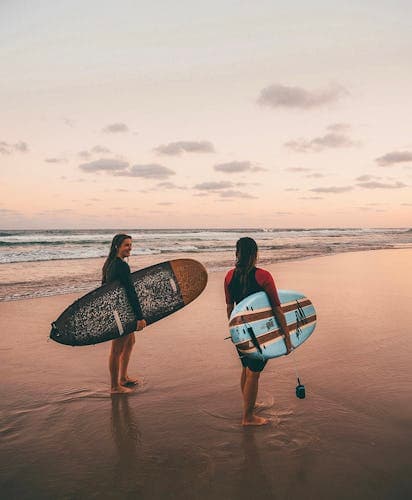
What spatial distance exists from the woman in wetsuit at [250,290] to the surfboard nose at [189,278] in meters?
2.04

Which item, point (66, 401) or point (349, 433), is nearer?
point (349, 433)

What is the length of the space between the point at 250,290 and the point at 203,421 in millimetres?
1295

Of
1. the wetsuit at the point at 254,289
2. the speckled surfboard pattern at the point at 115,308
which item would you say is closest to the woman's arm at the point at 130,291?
the speckled surfboard pattern at the point at 115,308

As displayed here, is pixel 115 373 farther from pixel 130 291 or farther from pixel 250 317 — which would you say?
pixel 250 317

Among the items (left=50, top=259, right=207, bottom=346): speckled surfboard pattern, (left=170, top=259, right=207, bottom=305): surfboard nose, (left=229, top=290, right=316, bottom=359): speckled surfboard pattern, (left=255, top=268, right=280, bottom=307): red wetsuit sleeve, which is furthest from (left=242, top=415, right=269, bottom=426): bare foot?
(left=170, top=259, right=207, bottom=305): surfboard nose

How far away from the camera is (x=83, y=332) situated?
4.67 metres

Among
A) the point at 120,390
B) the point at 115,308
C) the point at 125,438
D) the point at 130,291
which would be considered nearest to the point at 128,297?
the point at 130,291

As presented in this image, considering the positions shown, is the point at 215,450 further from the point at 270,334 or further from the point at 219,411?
the point at 270,334

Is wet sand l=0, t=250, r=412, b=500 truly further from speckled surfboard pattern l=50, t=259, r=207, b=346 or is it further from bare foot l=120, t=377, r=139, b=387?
Result: speckled surfboard pattern l=50, t=259, r=207, b=346

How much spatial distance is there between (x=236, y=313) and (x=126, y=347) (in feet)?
5.40

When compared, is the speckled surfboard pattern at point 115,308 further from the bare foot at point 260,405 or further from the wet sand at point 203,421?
the bare foot at point 260,405

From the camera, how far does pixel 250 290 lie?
340 centimetres

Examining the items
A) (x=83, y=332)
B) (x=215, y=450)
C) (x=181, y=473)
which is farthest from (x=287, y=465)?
(x=83, y=332)

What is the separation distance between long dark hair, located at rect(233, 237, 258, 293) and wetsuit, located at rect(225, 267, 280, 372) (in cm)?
3
